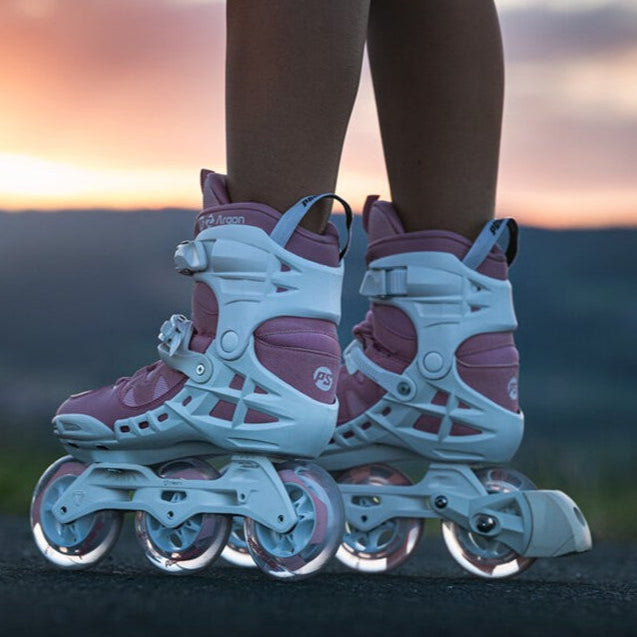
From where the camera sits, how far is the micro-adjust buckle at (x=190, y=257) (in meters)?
2.37

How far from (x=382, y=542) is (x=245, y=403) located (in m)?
0.65

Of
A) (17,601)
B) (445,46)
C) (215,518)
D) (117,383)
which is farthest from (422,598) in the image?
(445,46)

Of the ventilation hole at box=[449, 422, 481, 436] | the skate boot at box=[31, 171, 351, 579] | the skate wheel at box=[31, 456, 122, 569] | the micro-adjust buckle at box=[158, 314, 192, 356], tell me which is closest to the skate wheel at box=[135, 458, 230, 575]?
the skate boot at box=[31, 171, 351, 579]

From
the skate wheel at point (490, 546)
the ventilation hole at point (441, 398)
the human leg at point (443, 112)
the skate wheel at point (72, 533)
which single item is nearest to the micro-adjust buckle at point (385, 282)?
the human leg at point (443, 112)

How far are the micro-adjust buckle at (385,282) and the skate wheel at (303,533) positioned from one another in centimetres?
58

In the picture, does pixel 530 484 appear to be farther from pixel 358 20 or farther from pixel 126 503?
pixel 358 20

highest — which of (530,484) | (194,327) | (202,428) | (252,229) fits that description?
(252,229)

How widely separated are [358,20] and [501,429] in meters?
0.95

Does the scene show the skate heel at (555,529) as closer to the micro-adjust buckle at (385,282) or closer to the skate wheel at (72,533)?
the micro-adjust buckle at (385,282)

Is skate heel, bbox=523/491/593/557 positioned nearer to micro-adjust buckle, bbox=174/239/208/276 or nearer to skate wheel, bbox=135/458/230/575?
skate wheel, bbox=135/458/230/575

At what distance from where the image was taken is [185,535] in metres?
2.35

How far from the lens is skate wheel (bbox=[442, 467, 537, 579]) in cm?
265

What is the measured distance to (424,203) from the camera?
2.72 metres

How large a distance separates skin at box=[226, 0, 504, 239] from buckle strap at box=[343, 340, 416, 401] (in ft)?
1.06
